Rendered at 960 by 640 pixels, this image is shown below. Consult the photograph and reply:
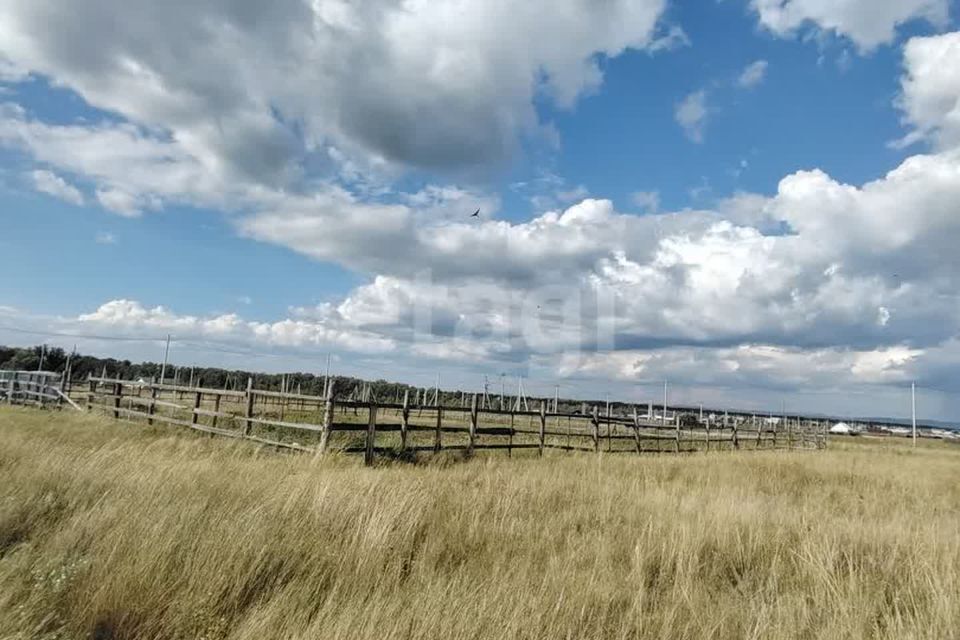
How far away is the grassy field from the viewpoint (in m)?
3.17

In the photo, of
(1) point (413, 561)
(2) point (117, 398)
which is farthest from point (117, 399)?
(1) point (413, 561)

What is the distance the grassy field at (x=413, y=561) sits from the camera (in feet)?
10.4

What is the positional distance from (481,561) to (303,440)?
13.8 meters

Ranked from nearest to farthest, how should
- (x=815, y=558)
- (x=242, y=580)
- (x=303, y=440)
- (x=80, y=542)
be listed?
(x=242, y=580) < (x=80, y=542) < (x=815, y=558) < (x=303, y=440)

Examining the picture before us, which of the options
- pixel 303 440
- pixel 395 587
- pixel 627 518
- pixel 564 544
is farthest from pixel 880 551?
pixel 303 440

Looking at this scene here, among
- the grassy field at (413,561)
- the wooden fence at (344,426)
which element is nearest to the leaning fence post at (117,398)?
the wooden fence at (344,426)

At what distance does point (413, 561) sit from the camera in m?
4.50

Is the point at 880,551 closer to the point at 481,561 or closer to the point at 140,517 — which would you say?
the point at 481,561

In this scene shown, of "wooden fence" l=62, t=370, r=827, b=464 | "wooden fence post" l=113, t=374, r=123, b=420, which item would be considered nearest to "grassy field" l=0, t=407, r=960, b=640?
"wooden fence" l=62, t=370, r=827, b=464

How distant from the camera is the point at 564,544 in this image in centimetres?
546

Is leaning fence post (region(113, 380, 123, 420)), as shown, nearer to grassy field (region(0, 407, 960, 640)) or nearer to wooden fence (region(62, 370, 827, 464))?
wooden fence (region(62, 370, 827, 464))

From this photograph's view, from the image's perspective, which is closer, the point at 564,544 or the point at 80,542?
the point at 80,542

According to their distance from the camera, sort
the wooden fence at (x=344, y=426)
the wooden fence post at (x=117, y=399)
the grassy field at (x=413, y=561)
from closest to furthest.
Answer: the grassy field at (x=413, y=561) → the wooden fence at (x=344, y=426) → the wooden fence post at (x=117, y=399)

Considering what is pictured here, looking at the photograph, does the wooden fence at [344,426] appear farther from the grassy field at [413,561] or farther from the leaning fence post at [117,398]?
the grassy field at [413,561]
